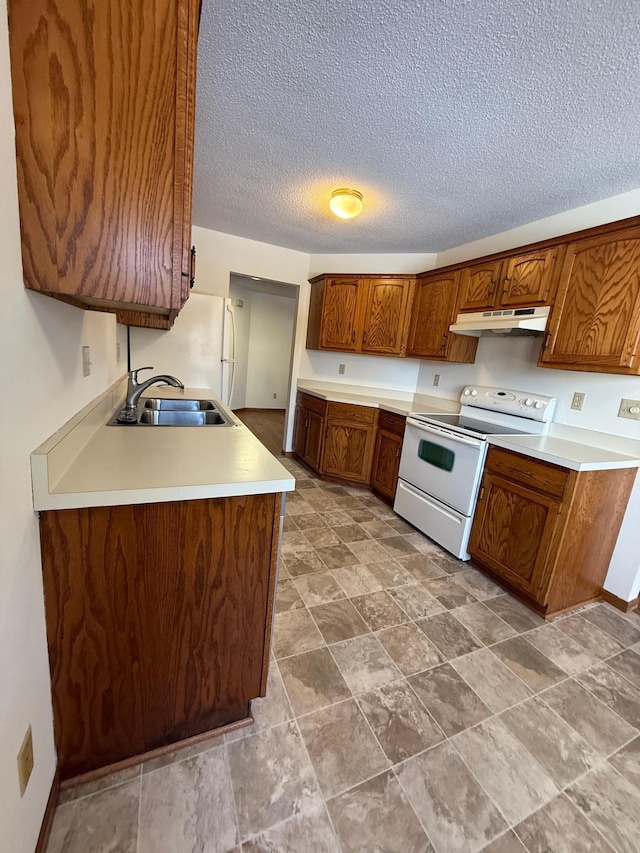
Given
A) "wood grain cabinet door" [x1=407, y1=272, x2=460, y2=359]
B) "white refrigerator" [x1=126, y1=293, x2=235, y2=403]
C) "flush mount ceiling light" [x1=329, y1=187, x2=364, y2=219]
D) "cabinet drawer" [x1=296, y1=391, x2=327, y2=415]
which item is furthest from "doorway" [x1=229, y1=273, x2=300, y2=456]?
"flush mount ceiling light" [x1=329, y1=187, x2=364, y2=219]

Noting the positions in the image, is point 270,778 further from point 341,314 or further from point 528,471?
point 341,314

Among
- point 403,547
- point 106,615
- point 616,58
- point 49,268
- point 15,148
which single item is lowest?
point 403,547

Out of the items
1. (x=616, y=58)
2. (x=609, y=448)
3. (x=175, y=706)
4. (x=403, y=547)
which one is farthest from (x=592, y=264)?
(x=175, y=706)

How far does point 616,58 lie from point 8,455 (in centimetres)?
222

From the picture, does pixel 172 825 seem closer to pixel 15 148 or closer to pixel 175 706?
pixel 175 706

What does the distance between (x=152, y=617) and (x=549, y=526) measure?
1.94 meters

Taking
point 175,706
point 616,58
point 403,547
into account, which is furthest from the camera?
point 403,547

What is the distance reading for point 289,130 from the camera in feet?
5.91

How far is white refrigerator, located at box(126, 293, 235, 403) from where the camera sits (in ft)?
9.07

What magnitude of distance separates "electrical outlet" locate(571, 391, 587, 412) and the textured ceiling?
4.07ft

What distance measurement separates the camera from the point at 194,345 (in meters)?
Result: 2.86

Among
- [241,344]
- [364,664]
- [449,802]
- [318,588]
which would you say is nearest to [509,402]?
[318,588]

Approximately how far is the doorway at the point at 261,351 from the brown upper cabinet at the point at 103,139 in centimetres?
518

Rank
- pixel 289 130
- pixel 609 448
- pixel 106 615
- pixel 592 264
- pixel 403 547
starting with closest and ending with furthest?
1. pixel 106 615
2. pixel 289 130
3. pixel 592 264
4. pixel 609 448
5. pixel 403 547
